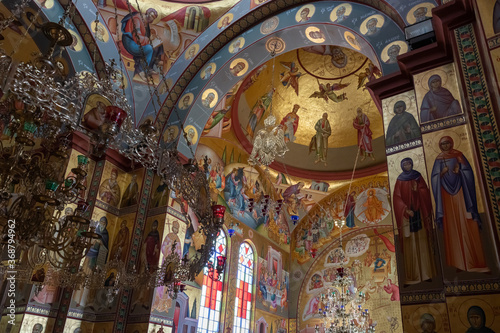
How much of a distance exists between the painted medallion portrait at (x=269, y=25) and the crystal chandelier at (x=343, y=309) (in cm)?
520

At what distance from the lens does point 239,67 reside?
1025 centimetres

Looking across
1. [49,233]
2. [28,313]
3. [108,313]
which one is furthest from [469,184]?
[28,313]

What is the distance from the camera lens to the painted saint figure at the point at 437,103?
5.68 metres

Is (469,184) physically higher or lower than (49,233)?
higher

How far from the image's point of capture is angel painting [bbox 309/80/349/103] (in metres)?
13.7

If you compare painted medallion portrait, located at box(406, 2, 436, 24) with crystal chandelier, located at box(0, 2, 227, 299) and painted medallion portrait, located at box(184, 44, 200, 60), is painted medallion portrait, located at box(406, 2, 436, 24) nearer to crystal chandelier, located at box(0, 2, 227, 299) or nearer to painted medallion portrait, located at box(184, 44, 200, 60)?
crystal chandelier, located at box(0, 2, 227, 299)

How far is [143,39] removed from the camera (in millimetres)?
10180

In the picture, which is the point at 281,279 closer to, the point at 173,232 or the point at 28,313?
the point at 173,232

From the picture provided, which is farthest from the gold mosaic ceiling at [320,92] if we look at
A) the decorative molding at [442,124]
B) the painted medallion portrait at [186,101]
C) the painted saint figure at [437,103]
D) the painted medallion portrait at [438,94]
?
the decorative molding at [442,124]

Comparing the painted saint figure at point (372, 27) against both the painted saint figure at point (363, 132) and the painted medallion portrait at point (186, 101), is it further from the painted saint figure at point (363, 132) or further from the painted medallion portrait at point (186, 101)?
the painted saint figure at point (363, 132)

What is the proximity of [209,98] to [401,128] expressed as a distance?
216 inches

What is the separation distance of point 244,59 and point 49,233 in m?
6.93

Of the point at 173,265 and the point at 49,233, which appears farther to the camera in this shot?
the point at 173,265

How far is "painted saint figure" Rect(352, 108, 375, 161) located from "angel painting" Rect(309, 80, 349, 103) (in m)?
0.81
